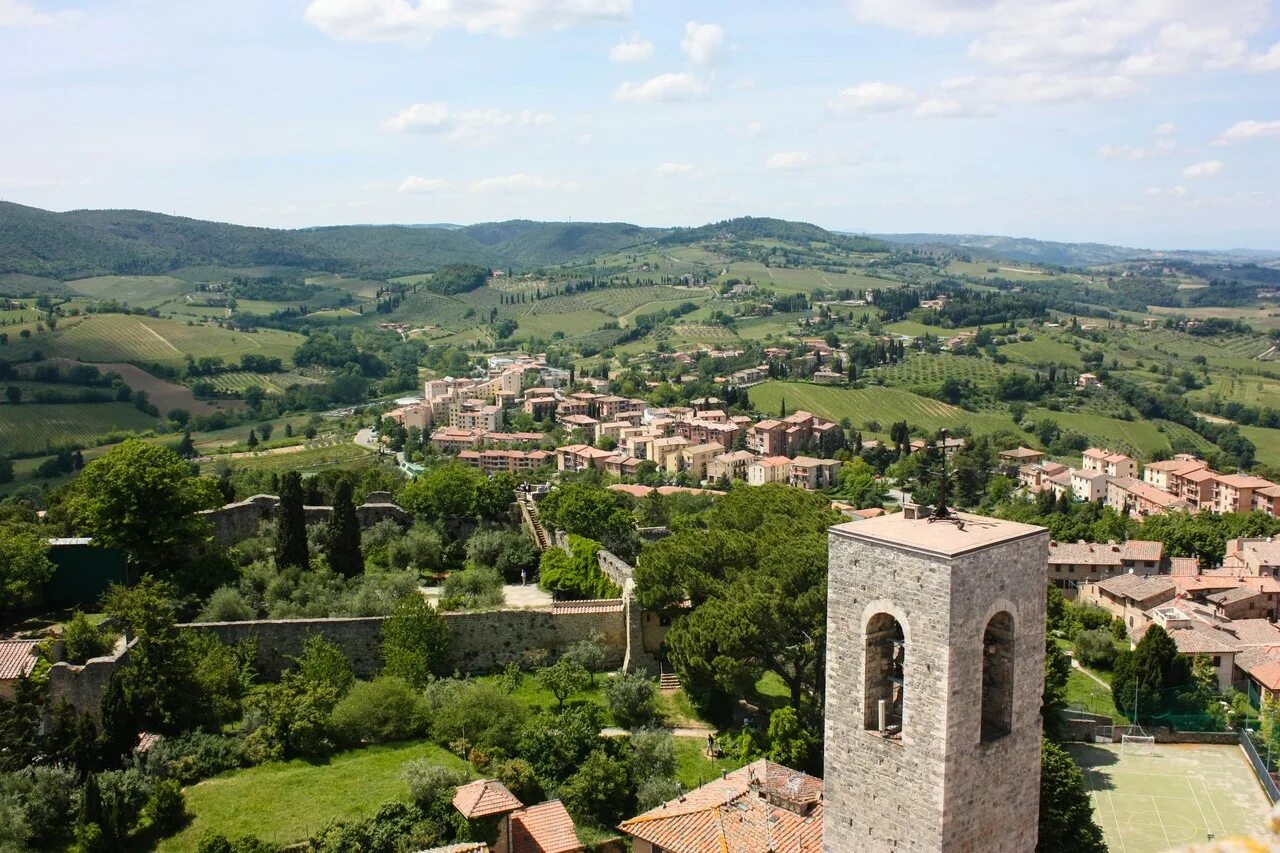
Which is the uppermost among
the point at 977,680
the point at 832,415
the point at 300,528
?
the point at 977,680

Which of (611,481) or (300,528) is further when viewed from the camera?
(611,481)

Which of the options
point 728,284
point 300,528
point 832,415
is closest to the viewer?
point 300,528

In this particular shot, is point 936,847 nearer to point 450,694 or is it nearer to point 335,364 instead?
point 450,694

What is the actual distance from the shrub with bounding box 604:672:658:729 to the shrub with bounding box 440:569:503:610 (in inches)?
205

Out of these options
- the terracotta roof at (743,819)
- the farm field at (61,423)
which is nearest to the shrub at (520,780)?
the terracotta roof at (743,819)

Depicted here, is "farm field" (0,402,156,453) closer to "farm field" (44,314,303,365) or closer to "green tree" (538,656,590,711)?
"farm field" (44,314,303,365)

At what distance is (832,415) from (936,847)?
276 feet

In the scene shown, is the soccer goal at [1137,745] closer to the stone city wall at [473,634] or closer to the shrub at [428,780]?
the stone city wall at [473,634]

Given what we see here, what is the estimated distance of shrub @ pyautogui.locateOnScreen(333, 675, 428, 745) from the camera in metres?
20.2

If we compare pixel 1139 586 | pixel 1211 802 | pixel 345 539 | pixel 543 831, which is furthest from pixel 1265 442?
pixel 543 831

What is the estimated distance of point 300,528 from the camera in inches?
1054

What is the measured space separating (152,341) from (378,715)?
337ft

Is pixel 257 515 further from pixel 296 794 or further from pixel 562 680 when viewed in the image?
pixel 296 794

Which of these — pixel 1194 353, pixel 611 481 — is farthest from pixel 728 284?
pixel 611 481
